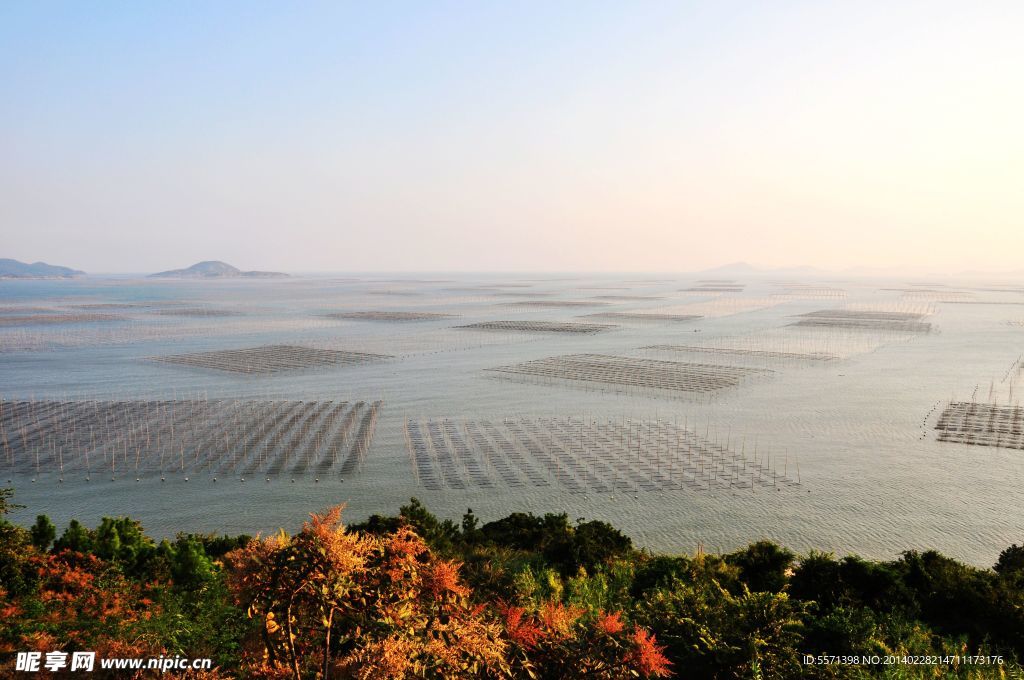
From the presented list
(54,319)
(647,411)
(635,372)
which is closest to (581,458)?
(647,411)

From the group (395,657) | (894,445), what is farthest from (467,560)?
(894,445)

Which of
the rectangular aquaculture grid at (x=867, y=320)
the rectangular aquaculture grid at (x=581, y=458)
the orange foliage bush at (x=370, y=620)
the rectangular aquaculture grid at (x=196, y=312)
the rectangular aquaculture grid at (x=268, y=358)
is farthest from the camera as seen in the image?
the rectangular aquaculture grid at (x=196, y=312)

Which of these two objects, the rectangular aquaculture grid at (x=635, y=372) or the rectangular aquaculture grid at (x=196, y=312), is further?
the rectangular aquaculture grid at (x=196, y=312)

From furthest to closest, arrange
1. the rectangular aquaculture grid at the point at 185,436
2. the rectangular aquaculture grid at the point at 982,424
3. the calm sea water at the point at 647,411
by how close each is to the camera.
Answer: the rectangular aquaculture grid at the point at 982,424 < the rectangular aquaculture grid at the point at 185,436 < the calm sea water at the point at 647,411

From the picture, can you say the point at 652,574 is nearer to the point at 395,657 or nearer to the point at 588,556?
the point at 588,556

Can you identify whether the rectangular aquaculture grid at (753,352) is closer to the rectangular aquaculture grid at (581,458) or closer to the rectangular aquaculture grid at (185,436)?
the rectangular aquaculture grid at (581,458)

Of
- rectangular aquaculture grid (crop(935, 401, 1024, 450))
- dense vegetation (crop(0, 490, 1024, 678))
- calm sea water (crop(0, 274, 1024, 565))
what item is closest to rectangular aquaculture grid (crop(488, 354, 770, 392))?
calm sea water (crop(0, 274, 1024, 565))

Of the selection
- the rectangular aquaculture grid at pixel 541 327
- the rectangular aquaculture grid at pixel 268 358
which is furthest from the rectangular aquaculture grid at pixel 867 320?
the rectangular aquaculture grid at pixel 268 358
